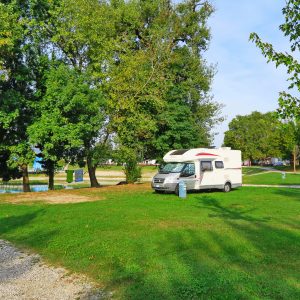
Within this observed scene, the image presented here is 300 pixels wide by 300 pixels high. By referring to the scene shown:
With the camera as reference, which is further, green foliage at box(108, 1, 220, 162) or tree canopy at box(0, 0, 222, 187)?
green foliage at box(108, 1, 220, 162)

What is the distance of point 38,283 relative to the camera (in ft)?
21.1

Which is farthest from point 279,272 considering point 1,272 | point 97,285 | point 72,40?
point 72,40

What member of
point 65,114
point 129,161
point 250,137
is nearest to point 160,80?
point 129,161

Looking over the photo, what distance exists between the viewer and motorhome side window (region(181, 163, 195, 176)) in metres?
23.1

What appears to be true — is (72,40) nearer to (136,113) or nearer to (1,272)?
(136,113)

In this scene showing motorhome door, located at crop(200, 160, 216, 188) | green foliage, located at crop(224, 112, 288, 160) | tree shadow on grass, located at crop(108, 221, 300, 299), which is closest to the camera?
tree shadow on grass, located at crop(108, 221, 300, 299)

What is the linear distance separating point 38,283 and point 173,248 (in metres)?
2.88

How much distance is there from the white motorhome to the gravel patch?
1507 cm

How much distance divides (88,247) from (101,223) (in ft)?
10.1

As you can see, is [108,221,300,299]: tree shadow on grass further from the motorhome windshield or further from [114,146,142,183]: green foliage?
[114,146,142,183]: green foliage

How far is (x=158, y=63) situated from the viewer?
1192 inches

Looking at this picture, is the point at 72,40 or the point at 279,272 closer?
the point at 279,272

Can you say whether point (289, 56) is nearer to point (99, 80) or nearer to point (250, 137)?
point (99, 80)

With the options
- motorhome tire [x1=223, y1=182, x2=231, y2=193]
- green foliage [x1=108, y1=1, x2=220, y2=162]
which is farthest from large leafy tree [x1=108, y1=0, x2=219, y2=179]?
motorhome tire [x1=223, y1=182, x2=231, y2=193]
